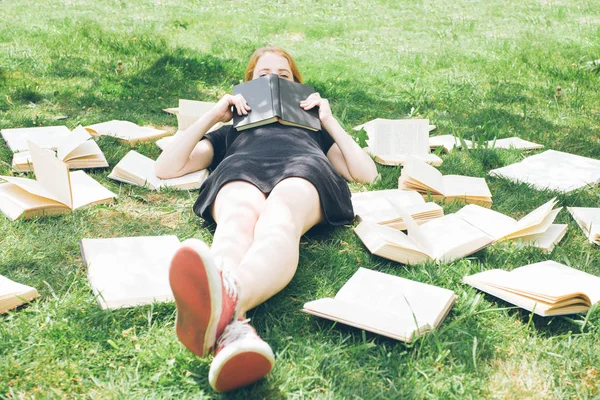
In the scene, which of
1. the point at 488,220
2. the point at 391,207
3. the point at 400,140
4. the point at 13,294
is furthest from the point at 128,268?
the point at 400,140

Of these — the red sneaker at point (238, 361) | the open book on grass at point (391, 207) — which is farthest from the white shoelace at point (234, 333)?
the open book on grass at point (391, 207)

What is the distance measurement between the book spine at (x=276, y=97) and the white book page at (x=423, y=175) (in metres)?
0.79

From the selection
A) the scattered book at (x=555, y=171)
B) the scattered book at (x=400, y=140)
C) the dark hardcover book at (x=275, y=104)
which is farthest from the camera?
the scattered book at (x=400, y=140)

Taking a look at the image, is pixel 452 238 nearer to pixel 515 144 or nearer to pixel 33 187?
pixel 515 144

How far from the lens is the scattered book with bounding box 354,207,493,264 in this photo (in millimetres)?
2502

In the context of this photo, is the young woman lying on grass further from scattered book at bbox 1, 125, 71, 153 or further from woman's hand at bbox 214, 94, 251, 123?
scattered book at bbox 1, 125, 71, 153

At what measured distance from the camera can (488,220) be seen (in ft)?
9.71

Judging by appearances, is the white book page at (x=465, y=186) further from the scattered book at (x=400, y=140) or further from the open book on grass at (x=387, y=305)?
the open book on grass at (x=387, y=305)

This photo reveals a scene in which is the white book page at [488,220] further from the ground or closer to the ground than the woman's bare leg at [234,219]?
closer to the ground

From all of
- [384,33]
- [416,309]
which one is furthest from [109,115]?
[384,33]

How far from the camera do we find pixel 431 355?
1907mm

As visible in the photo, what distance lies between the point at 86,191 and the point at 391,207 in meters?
1.58

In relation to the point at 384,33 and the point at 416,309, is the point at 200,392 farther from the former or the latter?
the point at 384,33

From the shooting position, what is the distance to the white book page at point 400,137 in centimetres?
391
